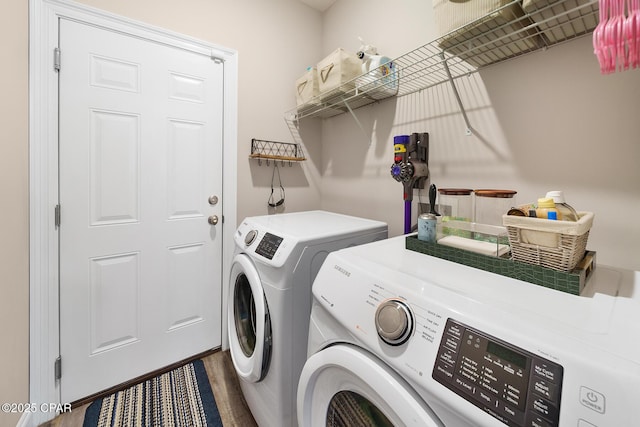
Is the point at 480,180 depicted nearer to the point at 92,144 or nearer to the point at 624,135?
the point at 624,135

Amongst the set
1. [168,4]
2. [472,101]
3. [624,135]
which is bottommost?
[624,135]

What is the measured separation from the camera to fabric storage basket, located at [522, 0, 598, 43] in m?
0.80

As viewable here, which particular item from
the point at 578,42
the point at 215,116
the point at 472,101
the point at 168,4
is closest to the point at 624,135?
the point at 578,42

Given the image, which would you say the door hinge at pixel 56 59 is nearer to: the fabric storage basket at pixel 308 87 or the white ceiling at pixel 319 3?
the fabric storage basket at pixel 308 87

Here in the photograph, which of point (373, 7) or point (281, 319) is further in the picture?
point (373, 7)

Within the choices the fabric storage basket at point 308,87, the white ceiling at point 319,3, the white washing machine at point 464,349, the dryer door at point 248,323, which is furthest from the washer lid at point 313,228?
the white ceiling at point 319,3

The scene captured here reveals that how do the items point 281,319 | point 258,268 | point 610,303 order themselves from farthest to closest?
point 258,268 → point 281,319 → point 610,303

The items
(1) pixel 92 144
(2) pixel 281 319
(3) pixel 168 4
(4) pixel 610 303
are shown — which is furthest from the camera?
(3) pixel 168 4

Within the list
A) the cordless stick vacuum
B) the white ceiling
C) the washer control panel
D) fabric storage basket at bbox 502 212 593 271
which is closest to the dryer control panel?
fabric storage basket at bbox 502 212 593 271

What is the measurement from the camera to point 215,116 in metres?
1.76

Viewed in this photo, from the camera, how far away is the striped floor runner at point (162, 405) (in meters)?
1.29

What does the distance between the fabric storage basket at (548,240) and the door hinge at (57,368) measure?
2.09 m

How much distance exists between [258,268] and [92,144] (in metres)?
1.15

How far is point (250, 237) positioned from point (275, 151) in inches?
37.2
